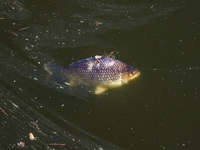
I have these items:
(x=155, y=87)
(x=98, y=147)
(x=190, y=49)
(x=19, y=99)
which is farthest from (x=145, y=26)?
(x=19, y=99)

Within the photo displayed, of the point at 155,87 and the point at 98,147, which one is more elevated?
the point at 155,87

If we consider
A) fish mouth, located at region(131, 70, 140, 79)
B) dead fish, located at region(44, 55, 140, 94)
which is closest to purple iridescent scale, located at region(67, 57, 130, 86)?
dead fish, located at region(44, 55, 140, 94)

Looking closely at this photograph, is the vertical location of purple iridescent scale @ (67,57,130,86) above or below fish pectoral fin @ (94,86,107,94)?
above

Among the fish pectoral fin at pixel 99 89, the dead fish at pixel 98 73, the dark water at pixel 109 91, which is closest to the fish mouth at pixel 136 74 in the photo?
the dead fish at pixel 98 73

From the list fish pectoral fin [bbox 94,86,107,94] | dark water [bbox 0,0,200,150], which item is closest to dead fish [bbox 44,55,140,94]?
fish pectoral fin [bbox 94,86,107,94]

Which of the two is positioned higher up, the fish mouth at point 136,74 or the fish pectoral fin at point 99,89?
the fish mouth at point 136,74

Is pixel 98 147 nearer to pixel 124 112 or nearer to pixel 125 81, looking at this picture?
pixel 124 112

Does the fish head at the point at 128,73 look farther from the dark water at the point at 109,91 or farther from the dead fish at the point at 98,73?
the dark water at the point at 109,91

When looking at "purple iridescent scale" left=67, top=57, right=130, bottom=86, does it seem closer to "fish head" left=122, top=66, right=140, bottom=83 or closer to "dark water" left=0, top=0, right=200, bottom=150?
"fish head" left=122, top=66, right=140, bottom=83
